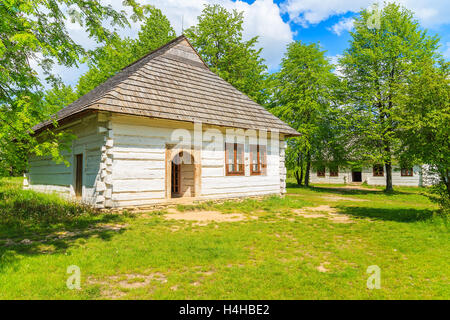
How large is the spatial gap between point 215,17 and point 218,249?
2303 cm

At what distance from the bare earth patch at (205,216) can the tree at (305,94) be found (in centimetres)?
1650

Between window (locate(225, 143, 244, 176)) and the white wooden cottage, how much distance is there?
0.15 feet

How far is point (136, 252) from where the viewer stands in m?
4.94

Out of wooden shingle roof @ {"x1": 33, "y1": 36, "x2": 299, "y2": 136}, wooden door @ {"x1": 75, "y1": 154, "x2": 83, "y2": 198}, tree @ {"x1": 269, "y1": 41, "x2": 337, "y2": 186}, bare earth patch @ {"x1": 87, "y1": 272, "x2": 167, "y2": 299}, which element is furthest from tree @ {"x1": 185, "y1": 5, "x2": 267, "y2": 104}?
bare earth patch @ {"x1": 87, "y1": 272, "x2": 167, "y2": 299}

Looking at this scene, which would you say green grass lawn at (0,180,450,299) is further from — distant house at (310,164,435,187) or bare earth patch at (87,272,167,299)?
distant house at (310,164,435,187)

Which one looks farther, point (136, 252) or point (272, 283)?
point (136, 252)

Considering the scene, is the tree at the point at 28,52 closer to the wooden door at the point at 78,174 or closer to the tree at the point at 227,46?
the wooden door at the point at 78,174

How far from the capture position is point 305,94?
Result: 2447cm

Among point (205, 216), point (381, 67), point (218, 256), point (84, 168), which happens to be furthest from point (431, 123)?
point (381, 67)

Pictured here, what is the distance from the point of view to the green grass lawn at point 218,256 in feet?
11.3

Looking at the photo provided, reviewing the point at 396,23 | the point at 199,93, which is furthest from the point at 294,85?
the point at 199,93

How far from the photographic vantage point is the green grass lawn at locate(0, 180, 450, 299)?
3.46m
